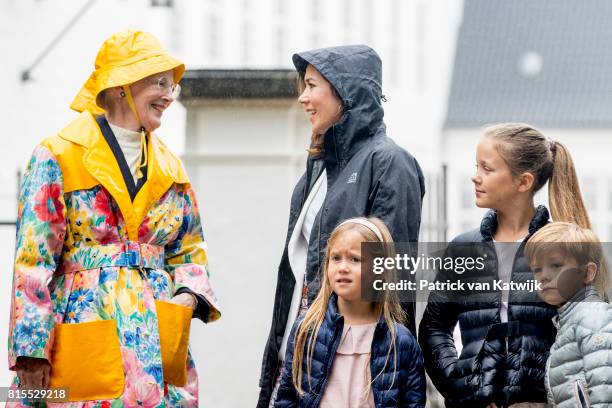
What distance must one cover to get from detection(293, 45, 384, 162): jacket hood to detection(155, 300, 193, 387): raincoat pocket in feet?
2.51

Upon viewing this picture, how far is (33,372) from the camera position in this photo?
4.62 metres

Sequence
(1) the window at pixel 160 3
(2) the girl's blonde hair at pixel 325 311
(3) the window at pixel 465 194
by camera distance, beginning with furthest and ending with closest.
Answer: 1. (3) the window at pixel 465 194
2. (1) the window at pixel 160 3
3. (2) the girl's blonde hair at pixel 325 311

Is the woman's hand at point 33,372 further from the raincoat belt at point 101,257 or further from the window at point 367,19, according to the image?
the window at point 367,19

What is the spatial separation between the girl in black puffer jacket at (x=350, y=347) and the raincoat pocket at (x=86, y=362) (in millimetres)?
564

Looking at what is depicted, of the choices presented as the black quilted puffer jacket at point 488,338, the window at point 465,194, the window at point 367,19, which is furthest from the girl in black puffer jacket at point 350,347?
the window at point 367,19

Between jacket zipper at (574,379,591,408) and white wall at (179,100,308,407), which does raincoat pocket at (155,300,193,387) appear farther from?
white wall at (179,100,308,407)

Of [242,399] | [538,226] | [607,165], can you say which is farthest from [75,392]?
[607,165]

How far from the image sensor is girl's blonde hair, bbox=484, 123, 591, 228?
471 cm

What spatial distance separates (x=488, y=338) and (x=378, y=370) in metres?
0.37

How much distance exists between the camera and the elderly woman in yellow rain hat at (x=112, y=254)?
465 centimetres

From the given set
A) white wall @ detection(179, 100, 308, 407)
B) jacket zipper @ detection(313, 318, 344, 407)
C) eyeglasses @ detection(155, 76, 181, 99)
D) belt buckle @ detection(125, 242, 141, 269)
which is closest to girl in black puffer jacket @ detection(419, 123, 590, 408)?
jacket zipper @ detection(313, 318, 344, 407)

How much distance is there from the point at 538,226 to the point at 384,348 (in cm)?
65

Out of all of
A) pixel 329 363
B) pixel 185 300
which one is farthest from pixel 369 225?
pixel 185 300

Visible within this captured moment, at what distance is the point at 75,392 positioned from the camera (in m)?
4.65
